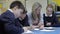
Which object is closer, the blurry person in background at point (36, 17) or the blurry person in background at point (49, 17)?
the blurry person in background at point (36, 17)

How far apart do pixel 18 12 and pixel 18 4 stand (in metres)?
0.16

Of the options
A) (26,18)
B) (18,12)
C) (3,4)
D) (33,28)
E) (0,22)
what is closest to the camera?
(0,22)

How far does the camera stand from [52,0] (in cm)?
618

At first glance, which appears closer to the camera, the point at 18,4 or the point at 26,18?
the point at 18,4

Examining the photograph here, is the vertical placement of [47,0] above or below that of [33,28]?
above

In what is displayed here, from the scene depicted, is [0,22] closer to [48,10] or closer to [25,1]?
[48,10]

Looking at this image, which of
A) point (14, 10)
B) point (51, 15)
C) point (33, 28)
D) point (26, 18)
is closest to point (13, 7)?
point (14, 10)

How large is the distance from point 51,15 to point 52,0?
1677mm

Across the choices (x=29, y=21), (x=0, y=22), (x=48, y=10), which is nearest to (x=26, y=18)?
(x=29, y=21)

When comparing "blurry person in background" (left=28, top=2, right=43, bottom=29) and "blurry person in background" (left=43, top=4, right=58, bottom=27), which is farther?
"blurry person in background" (left=43, top=4, right=58, bottom=27)

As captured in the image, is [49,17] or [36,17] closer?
[36,17]

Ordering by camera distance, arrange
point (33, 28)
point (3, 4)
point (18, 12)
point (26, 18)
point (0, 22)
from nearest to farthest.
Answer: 1. point (0, 22)
2. point (18, 12)
3. point (33, 28)
4. point (26, 18)
5. point (3, 4)

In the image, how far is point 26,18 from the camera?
442 cm

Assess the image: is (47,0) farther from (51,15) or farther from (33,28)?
(33,28)
